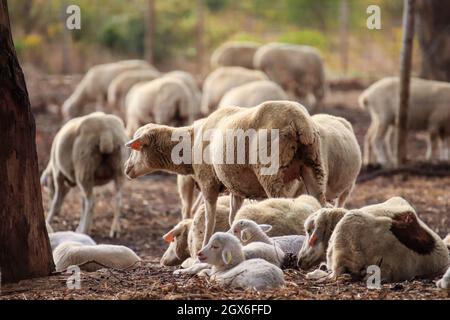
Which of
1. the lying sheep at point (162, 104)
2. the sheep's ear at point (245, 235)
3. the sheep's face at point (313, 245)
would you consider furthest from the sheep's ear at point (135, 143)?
the lying sheep at point (162, 104)

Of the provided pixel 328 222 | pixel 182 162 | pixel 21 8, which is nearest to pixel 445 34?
pixel 182 162

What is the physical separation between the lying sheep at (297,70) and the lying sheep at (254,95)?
6.01m

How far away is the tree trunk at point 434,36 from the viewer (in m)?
23.7

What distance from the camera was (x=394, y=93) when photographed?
19641 mm

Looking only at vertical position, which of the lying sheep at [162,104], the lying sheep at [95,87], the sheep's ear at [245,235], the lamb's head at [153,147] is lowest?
the lying sheep at [95,87]

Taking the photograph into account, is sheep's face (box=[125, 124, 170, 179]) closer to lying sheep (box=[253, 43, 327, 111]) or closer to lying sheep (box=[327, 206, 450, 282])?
lying sheep (box=[327, 206, 450, 282])

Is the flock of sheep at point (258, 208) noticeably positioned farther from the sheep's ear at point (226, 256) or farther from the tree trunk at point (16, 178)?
the tree trunk at point (16, 178)

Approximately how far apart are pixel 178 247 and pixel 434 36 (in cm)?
1414

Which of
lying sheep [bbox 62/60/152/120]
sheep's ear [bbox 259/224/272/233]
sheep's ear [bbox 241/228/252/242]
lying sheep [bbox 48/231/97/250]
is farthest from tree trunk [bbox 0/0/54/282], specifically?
lying sheep [bbox 62/60/152/120]

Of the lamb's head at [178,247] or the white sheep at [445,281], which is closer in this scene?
the white sheep at [445,281]

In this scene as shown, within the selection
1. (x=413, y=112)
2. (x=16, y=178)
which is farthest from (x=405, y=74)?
(x=16, y=178)

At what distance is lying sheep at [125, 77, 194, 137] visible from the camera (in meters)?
20.0

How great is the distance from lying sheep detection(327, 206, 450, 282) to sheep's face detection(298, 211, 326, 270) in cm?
27

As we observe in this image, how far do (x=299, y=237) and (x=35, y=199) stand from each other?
220 cm
